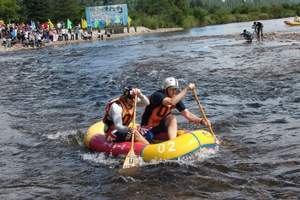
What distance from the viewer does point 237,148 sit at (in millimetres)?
10375

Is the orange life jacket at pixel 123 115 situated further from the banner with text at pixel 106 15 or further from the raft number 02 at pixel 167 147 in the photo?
the banner with text at pixel 106 15

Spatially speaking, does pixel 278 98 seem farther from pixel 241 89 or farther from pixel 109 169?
pixel 109 169

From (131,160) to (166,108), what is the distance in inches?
49.7

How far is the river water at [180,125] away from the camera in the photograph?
8328 mm

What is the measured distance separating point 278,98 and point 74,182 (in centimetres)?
838

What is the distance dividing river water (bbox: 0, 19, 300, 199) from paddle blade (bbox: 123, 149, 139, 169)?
7.2 inches

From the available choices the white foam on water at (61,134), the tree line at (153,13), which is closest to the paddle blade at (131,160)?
the white foam on water at (61,134)

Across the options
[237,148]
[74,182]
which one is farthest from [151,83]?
[74,182]

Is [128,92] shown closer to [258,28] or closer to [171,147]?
[171,147]

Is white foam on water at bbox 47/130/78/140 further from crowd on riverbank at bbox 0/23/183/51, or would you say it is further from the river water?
crowd on riverbank at bbox 0/23/183/51

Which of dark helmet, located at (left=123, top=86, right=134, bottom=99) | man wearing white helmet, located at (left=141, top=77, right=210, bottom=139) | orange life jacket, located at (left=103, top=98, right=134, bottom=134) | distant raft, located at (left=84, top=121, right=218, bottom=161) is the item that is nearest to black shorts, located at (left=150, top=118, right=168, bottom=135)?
man wearing white helmet, located at (left=141, top=77, right=210, bottom=139)

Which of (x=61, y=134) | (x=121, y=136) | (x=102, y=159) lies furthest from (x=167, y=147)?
(x=61, y=134)

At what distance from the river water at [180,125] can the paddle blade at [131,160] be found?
182 millimetres

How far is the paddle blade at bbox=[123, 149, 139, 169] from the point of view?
30.3 ft
